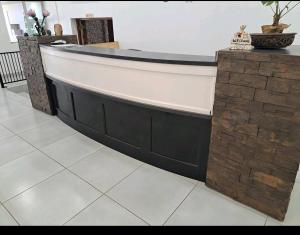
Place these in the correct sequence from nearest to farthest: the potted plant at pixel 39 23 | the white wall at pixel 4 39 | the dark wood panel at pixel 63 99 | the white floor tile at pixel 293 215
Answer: the white floor tile at pixel 293 215, the dark wood panel at pixel 63 99, the potted plant at pixel 39 23, the white wall at pixel 4 39

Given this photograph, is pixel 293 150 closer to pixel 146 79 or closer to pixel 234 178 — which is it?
pixel 234 178

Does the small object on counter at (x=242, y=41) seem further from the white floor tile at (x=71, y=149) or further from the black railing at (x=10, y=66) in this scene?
the black railing at (x=10, y=66)

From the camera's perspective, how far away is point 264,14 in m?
3.21

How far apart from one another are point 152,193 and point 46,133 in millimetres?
2033

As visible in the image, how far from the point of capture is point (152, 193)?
2.02 m

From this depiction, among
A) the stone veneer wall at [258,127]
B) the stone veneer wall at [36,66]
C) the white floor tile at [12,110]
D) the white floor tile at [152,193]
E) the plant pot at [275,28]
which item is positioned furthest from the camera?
the white floor tile at [12,110]

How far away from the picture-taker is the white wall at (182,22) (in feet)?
11.0

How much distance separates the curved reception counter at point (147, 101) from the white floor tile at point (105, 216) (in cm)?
68

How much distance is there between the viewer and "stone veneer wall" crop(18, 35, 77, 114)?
3.41 metres

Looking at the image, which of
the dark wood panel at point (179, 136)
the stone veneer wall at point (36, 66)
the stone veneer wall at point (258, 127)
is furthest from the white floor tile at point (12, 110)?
the stone veneer wall at point (258, 127)

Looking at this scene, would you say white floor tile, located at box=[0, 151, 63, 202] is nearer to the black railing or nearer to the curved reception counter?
the curved reception counter

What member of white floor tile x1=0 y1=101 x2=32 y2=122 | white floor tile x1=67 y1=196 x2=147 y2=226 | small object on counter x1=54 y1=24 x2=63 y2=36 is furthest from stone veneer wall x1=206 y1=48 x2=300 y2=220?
white floor tile x1=0 y1=101 x2=32 y2=122

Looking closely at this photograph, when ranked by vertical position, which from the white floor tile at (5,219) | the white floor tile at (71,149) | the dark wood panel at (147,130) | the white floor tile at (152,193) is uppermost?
the dark wood panel at (147,130)

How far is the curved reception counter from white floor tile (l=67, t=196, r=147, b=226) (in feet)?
2.23
